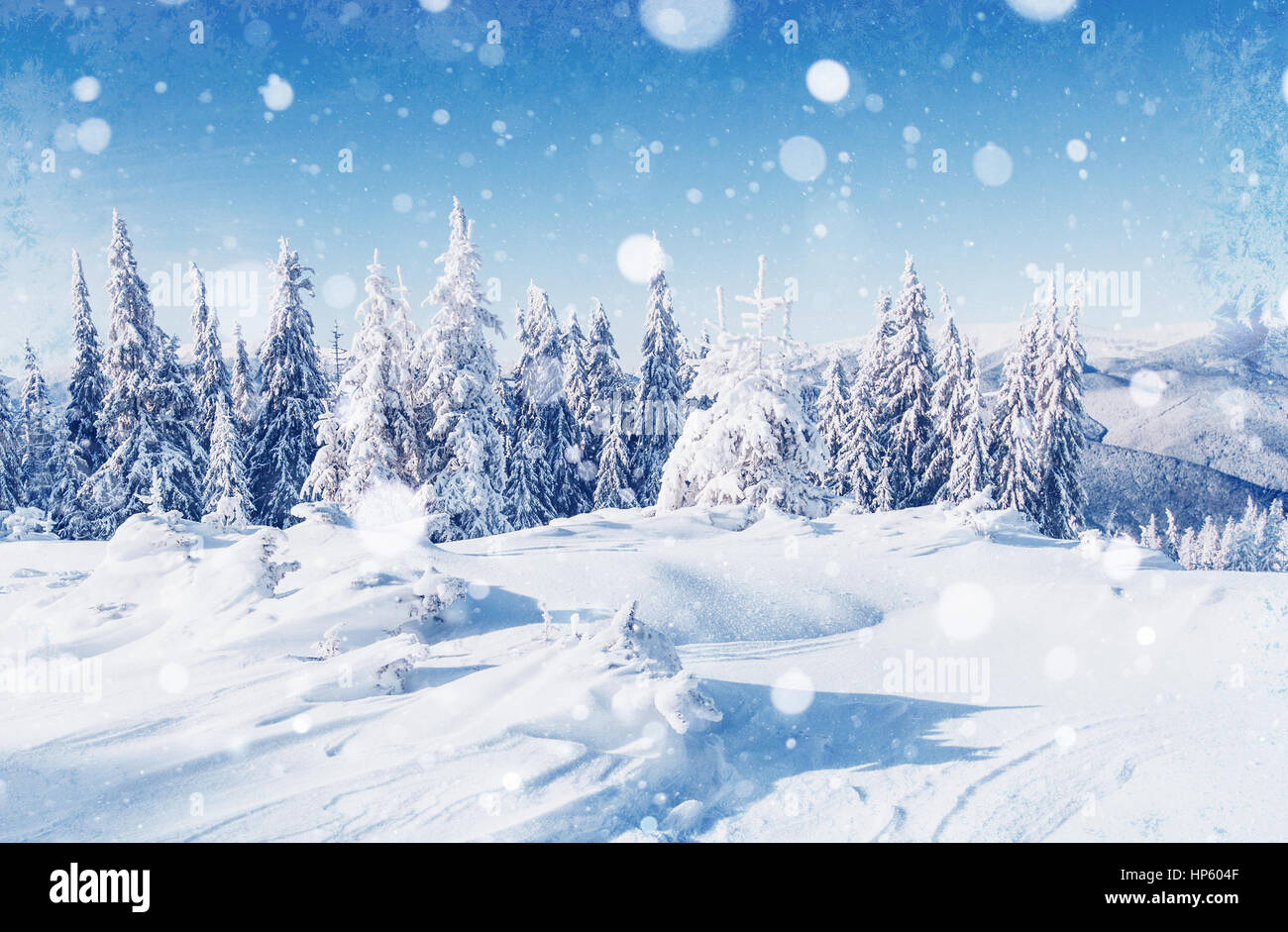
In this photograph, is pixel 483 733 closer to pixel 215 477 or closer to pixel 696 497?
pixel 696 497

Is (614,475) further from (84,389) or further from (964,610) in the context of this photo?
(964,610)

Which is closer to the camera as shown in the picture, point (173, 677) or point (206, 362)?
point (173, 677)

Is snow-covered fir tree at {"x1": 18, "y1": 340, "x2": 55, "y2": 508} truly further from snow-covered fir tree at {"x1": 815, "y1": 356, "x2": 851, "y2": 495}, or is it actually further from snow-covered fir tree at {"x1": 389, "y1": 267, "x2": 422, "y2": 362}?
snow-covered fir tree at {"x1": 815, "y1": 356, "x2": 851, "y2": 495}

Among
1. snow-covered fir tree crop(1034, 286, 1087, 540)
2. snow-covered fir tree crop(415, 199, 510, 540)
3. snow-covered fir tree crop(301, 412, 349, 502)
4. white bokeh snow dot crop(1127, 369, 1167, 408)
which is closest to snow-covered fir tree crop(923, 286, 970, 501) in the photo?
snow-covered fir tree crop(1034, 286, 1087, 540)

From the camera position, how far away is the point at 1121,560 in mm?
7680

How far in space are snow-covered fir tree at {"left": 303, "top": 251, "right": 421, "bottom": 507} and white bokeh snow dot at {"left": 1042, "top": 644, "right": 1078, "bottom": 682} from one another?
19551 millimetres

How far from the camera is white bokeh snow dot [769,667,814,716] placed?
4.98 metres

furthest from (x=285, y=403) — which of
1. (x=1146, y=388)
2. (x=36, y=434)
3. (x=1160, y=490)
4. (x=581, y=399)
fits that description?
(x=1146, y=388)

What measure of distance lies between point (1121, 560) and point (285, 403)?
1142 inches

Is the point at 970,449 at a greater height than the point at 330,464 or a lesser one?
lesser

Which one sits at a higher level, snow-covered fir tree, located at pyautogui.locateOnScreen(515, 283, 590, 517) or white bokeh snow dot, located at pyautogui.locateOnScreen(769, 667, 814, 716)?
snow-covered fir tree, located at pyautogui.locateOnScreen(515, 283, 590, 517)
